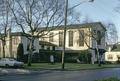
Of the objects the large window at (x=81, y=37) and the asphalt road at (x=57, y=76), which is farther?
the large window at (x=81, y=37)

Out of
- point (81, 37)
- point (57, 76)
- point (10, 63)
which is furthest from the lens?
point (81, 37)

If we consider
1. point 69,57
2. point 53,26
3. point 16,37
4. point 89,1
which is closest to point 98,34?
point 69,57

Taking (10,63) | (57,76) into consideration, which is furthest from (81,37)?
(57,76)

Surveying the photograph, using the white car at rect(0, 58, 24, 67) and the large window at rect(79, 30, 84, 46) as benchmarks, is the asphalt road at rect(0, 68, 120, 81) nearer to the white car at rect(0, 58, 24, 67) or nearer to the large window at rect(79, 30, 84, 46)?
the white car at rect(0, 58, 24, 67)

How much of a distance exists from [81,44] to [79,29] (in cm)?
376

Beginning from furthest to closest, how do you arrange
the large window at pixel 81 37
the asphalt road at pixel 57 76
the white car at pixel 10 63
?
1. the large window at pixel 81 37
2. the white car at pixel 10 63
3. the asphalt road at pixel 57 76

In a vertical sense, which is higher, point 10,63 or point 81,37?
point 81,37

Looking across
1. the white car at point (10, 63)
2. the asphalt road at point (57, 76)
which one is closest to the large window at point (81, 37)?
the white car at point (10, 63)

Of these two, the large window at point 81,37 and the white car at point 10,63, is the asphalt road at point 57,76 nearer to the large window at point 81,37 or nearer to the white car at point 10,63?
the white car at point 10,63

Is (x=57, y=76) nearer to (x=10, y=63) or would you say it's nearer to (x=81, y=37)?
(x=10, y=63)

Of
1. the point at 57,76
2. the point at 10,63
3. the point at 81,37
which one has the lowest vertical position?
the point at 57,76

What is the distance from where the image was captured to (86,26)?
8256cm

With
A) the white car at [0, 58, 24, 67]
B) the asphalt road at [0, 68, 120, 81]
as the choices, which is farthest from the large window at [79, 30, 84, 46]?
the asphalt road at [0, 68, 120, 81]

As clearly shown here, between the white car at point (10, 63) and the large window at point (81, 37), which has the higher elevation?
the large window at point (81, 37)
